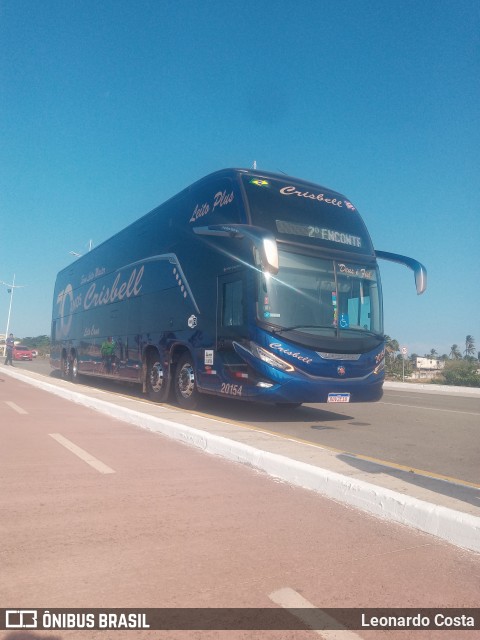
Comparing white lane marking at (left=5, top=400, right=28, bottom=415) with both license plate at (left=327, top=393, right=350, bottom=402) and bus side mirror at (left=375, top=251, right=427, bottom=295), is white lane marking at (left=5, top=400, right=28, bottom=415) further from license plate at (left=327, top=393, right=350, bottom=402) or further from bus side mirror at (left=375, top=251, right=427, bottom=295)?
bus side mirror at (left=375, top=251, right=427, bottom=295)

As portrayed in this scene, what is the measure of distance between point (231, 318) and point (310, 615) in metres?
6.85

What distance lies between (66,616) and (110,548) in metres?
0.81

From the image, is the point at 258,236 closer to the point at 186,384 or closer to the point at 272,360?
the point at 272,360

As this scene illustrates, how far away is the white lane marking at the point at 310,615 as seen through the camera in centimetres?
243

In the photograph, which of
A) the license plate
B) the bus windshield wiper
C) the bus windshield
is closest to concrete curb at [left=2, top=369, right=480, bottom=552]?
the bus windshield wiper

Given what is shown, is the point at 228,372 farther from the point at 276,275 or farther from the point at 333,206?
the point at 333,206

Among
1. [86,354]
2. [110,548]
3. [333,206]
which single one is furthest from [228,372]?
[86,354]

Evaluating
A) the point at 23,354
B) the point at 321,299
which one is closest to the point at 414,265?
the point at 321,299

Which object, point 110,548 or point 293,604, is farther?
point 110,548

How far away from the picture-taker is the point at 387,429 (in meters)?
9.13

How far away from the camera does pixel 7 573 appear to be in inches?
115

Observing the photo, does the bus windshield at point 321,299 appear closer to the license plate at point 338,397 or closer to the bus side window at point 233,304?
the bus side window at point 233,304

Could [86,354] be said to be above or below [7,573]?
above

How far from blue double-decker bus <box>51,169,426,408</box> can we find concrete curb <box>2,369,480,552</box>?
6.93 ft
